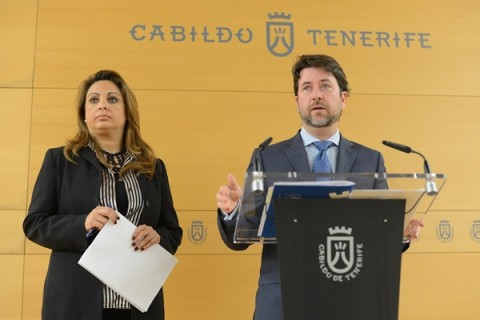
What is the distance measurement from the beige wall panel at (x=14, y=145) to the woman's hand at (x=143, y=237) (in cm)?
133

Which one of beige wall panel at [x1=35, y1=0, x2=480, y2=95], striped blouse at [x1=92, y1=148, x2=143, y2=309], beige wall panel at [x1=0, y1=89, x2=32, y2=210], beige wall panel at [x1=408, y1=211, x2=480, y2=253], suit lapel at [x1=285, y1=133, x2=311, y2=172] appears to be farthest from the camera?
beige wall panel at [x1=35, y1=0, x2=480, y2=95]

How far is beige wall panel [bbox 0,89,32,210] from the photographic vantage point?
3350mm

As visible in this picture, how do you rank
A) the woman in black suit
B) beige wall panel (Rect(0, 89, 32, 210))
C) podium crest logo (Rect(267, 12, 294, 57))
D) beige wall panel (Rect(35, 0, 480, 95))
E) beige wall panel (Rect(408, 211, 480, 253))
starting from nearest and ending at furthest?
the woman in black suit, beige wall panel (Rect(0, 89, 32, 210)), beige wall panel (Rect(408, 211, 480, 253)), beige wall panel (Rect(35, 0, 480, 95)), podium crest logo (Rect(267, 12, 294, 57))

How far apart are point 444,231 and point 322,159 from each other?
163cm

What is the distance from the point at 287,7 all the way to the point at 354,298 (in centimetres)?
265

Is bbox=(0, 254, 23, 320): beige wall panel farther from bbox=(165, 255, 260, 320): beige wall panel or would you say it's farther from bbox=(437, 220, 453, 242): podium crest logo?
bbox=(437, 220, 453, 242): podium crest logo

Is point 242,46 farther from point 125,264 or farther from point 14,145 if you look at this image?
point 125,264

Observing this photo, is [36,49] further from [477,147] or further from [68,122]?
[477,147]

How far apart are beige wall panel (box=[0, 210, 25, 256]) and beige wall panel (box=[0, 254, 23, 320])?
0.04m

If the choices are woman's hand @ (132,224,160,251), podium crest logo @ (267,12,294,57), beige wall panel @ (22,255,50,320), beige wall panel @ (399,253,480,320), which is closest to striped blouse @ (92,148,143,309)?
woman's hand @ (132,224,160,251)

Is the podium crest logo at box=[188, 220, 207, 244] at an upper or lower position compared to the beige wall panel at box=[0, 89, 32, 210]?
lower

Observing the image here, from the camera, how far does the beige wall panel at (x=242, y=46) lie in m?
3.59

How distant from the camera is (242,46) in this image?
3.69 meters

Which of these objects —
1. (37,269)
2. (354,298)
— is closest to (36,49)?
(37,269)
